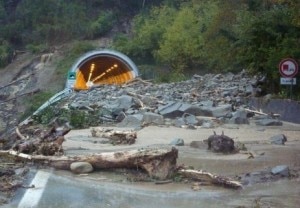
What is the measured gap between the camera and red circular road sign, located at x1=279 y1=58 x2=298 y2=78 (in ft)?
72.9

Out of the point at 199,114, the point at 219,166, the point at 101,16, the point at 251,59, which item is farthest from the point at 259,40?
the point at 101,16

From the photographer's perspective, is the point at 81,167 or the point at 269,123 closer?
the point at 81,167

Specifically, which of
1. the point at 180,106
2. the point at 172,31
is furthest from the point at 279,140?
the point at 172,31

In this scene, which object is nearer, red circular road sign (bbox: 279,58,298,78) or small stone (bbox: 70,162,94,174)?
small stone (bbox: 70,162,94,174)

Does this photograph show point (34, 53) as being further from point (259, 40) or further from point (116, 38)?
point (259, 40)

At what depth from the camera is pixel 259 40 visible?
2706 centimetres

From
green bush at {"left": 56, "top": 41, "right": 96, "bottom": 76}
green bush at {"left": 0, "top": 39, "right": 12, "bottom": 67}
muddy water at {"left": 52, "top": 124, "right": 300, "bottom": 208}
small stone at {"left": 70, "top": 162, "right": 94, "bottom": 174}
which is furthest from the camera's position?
green bush at {"left": 0, "top": 39, "right": 12, "bottom": 67}

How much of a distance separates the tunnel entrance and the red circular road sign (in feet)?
80.8

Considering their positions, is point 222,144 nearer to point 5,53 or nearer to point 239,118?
point 239,118

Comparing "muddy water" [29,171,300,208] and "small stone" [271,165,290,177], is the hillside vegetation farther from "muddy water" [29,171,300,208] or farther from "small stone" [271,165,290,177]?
"muddy water" [29,171,300,208]

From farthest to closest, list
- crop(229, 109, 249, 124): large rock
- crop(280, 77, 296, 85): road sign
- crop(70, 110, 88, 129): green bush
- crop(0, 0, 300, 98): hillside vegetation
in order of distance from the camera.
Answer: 1. crop(0, 0, 300, 98): hillside vegetation
2. crop(280, 77, 296, 85): road sign
3. crop(70, 110, 88, 129): green bush
4. crop(229, 109, 249, 124): large rock

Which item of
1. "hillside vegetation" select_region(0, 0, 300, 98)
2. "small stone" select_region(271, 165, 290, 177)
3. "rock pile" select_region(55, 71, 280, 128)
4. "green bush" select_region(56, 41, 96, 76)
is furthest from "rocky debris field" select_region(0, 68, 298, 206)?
"green bush" select_region(56, 41, 96, 76)

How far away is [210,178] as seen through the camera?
1005cm

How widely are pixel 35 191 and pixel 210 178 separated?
2.66 meters
